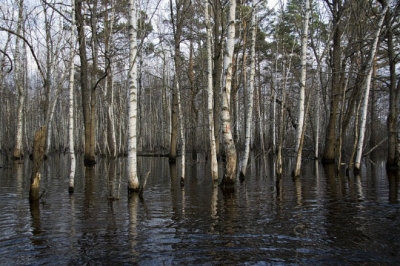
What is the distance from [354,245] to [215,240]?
1.87m

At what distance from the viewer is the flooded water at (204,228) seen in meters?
4.00

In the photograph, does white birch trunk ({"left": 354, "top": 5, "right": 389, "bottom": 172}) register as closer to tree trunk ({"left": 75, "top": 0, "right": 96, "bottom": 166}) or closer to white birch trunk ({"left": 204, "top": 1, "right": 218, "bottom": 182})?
white birch trunk ({"left": 204, "top": 1, "right": 218, "bottom": 182})

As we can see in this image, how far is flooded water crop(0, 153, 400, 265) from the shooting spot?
400cm

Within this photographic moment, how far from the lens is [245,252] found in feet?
13.6

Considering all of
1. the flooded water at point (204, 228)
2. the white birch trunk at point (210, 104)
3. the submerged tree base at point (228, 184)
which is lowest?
the flooded water at point (204, 228)

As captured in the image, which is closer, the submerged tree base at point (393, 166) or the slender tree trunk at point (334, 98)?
the submerged tree base at point (393, 166)

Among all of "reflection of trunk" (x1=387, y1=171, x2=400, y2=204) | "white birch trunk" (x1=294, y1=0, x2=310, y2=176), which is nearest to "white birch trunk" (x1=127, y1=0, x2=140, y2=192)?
"white birch trunk" (x1=294, y1=0, x2=310, y2=176)

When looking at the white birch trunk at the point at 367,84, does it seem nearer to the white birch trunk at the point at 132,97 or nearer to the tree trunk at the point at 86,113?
the white birch trunk at the point at 132,97

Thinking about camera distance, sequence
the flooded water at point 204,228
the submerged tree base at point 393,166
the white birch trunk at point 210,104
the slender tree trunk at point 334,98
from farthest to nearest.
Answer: the slender tree trunk at point 334,98 → the submerged tree base at point 393,166 → the white birch trunk at point 210,104 → the flooded water at point 204,228

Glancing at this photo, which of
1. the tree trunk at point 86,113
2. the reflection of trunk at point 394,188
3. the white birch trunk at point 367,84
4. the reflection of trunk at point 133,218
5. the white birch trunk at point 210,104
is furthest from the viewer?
the tree trunk at point 86,113

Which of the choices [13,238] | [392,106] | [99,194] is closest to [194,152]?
[392,106]

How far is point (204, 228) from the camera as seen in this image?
5.29 m

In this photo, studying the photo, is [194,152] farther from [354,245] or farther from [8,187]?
[354,245]

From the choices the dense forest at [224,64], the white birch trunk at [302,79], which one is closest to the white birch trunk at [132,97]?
the dense forest at [224,64]
